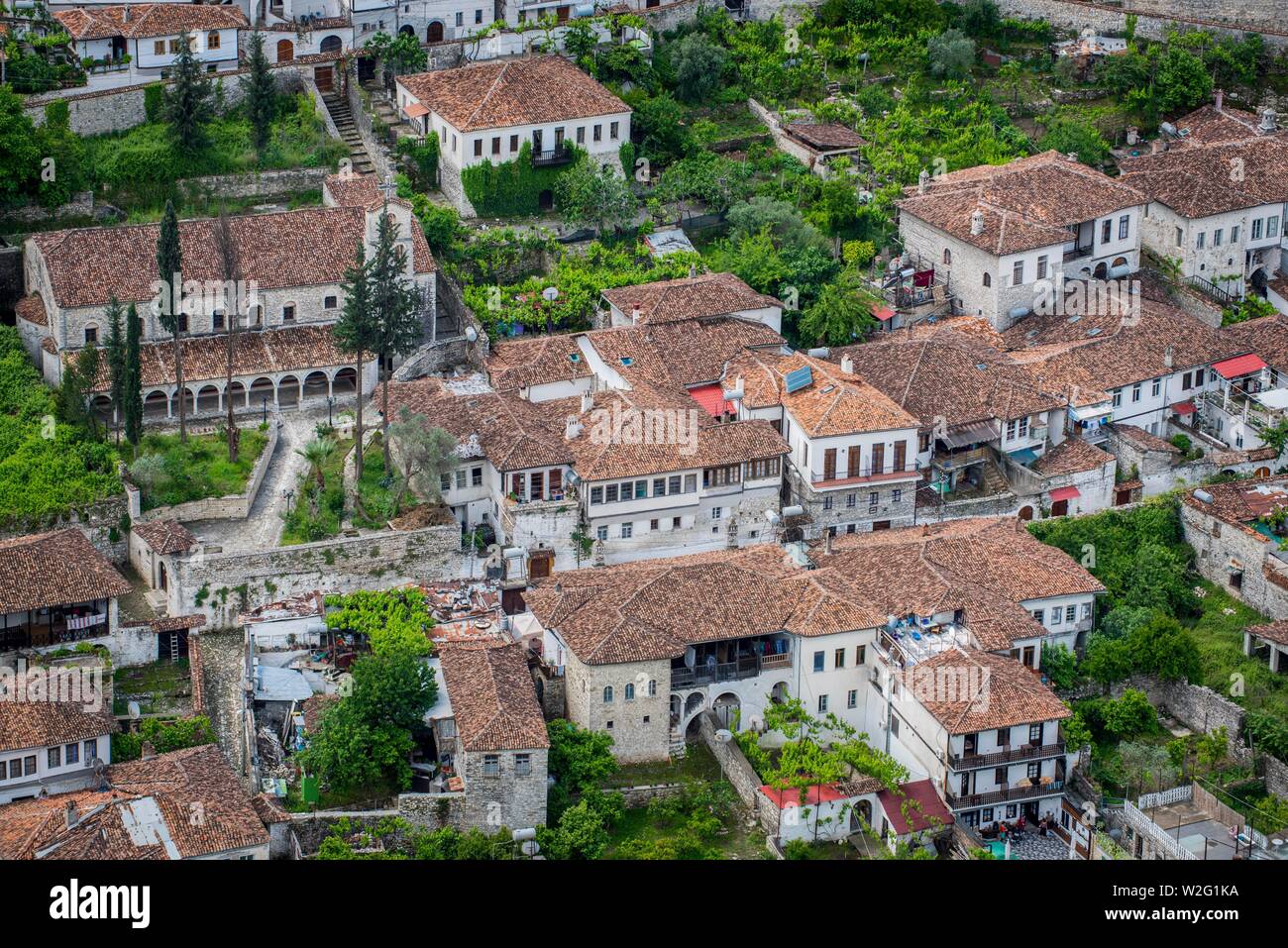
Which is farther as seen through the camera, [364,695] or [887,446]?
[887,446]

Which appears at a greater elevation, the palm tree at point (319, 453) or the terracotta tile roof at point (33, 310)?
the terracotta tile roof at point (33, 310)

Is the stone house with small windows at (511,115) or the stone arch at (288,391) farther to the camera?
the stone house with small windows at (511,115)

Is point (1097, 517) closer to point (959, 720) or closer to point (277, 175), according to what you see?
point (959, 720)

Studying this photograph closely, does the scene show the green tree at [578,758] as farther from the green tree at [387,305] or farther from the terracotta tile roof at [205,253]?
the terracotta tile roof at [205,253]

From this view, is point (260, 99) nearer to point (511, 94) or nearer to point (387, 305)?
point (511, 94)

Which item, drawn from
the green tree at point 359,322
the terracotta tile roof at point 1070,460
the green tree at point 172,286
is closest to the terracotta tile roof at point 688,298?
the green tree at point 359,322
